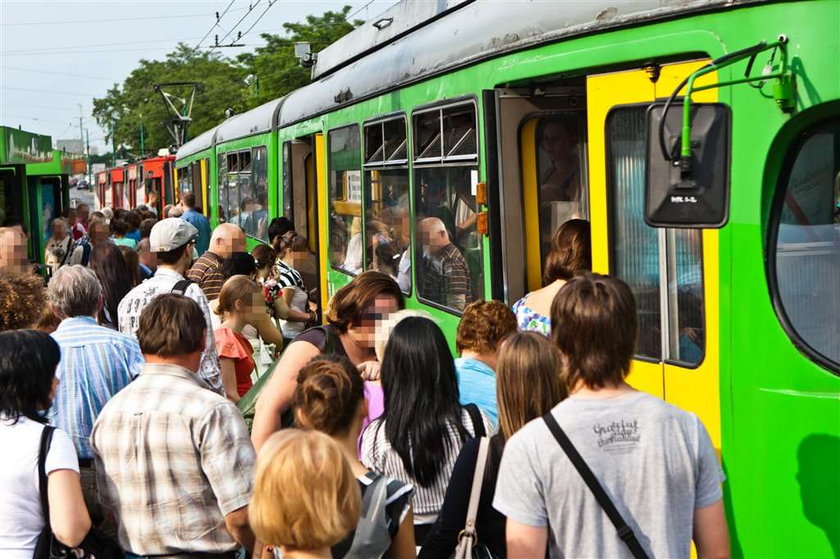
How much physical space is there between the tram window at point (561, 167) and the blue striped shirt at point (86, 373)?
Result: 88.7 inches

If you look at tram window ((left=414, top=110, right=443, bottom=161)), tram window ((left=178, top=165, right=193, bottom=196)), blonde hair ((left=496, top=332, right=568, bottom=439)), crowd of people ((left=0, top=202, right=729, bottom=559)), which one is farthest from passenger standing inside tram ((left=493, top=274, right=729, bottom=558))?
tram window ((left=178, top=165, right=193, bottom=196))

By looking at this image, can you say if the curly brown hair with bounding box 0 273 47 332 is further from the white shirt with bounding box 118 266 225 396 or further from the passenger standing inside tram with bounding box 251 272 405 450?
the passenger standing inside tram with bounding box 251 272 405 450

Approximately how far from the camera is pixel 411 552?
3.48 meters

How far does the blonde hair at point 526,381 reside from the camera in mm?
3604

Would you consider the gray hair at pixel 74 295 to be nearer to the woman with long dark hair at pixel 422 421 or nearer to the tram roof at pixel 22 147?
the woman with long dark hair at pixel 422 421

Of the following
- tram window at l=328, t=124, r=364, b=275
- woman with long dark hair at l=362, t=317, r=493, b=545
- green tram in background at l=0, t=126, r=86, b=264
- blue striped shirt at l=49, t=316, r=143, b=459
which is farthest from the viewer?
green tram in background at l=0, t=126, r=86, b=264

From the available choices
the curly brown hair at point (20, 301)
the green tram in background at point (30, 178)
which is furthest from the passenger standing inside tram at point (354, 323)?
the green tram in background at point (30, 178)

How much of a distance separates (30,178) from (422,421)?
39.2ft

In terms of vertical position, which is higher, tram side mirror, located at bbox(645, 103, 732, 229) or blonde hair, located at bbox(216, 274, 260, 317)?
tram side mirror, located at bbox(645, 103, 732, 229)

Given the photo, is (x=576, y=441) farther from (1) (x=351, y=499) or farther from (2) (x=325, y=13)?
(2) (x=325, y=13)

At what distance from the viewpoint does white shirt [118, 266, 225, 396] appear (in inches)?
233

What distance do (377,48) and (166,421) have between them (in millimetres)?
6508

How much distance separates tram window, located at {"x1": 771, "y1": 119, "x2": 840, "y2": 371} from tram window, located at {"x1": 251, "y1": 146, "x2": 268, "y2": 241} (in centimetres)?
1151

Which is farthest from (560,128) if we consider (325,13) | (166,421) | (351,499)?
(325,13)
